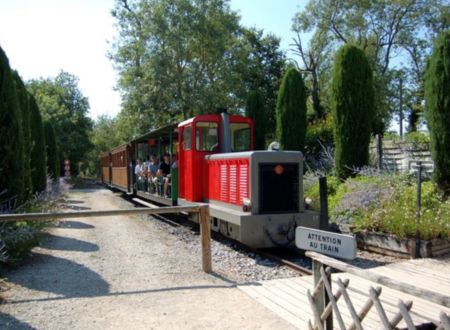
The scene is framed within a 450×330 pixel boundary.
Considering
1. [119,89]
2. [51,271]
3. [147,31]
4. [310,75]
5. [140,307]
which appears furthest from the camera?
[310,75]

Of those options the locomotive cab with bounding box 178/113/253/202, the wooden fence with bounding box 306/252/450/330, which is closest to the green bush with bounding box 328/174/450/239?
the locomotive cab with bounding box 178/113/253/202

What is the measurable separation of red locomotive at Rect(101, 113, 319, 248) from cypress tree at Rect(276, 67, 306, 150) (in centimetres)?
481

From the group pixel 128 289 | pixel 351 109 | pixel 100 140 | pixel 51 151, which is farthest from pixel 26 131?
pixel 100 140

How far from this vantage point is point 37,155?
14359mm

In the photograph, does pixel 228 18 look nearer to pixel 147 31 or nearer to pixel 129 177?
pixel 147 31

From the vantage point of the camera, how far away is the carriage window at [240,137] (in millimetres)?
10219

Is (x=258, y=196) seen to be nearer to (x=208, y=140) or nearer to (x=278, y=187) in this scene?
(x=278, y=187)

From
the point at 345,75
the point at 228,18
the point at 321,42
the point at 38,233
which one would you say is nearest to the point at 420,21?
the point at 321,42

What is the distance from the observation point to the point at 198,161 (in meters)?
10.2

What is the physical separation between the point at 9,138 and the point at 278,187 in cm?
515

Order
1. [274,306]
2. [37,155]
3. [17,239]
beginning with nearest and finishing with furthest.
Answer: [274,306], [17,239], [37,155]

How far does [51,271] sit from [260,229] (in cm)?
346

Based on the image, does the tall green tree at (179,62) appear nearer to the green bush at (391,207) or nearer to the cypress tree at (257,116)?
the cypress tree at (257,116)

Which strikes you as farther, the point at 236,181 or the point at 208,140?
the point at 208,140
